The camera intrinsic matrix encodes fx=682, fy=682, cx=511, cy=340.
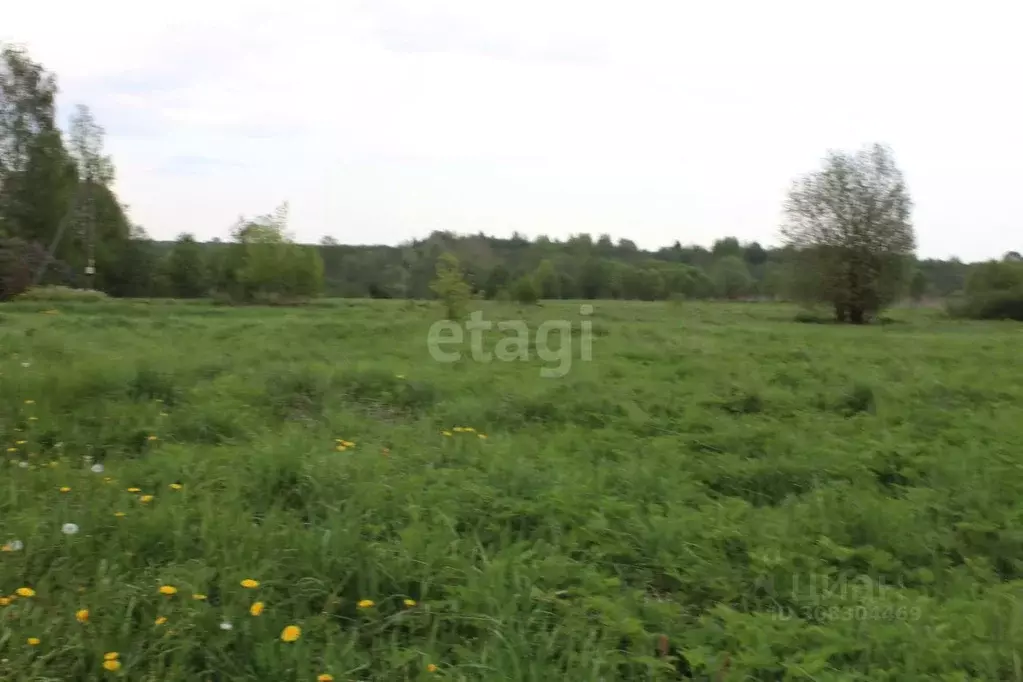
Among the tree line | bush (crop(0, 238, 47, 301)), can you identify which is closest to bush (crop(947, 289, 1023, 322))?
the tree line

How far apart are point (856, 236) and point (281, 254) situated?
80.8 feet

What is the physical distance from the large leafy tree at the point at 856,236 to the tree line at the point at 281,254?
0.04 meters

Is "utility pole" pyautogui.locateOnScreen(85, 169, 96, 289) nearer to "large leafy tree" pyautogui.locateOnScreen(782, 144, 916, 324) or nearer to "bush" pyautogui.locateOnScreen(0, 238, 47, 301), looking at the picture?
"bush" pyautogui.locateOnScreen(0, 238, 47, 301)

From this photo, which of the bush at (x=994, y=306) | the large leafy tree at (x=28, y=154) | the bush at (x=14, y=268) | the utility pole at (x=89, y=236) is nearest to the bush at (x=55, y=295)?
the bush at (x=14, y=268)

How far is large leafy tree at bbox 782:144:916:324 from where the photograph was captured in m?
25.8

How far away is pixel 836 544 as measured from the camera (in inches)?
152

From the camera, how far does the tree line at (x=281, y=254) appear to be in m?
26.0

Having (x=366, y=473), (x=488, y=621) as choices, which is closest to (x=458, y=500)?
(x=366, y=473)

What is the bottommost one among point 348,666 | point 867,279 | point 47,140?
point 348,666

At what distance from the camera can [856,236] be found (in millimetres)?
25906

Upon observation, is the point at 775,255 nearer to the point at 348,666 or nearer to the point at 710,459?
the point at 710,459

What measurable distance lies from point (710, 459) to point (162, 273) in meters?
43.5

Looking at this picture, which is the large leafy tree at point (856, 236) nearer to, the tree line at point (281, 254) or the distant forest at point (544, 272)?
the tree line at point (281, 254)

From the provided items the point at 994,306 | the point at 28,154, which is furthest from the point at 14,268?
the point at 994,306
